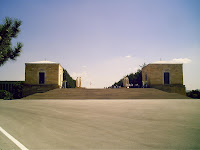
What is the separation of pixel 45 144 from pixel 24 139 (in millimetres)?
852

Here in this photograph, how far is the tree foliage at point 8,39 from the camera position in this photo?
16.4m

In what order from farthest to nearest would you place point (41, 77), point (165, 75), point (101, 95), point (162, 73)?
point (165, 75) → point (162, 73) → point (41, 77) → point (101, 95)

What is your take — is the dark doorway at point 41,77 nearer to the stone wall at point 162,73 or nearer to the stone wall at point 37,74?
the stone wall at point 37,74

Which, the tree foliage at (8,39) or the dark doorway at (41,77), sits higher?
the tree foliage at (8,39)

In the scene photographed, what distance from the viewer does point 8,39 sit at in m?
16.7

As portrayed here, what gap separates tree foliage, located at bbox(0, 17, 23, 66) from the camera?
1636cm

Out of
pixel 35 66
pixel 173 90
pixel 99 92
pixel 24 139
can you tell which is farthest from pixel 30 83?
pixel 24 139

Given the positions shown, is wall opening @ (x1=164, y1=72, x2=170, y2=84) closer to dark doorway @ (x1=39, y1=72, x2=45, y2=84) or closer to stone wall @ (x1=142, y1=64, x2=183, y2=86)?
stone wall @ (x1=142, y1=64, x2=183, y2=86)

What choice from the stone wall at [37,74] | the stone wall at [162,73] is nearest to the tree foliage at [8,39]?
the stone wall at [37,74]

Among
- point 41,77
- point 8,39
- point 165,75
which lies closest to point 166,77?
point 165,75

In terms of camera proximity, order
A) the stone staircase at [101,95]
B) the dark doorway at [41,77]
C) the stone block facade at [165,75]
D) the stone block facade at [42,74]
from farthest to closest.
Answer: the stone block facade at [165,75] < the dark doorway at [41,77] < the stone block facade at [42,74] < the stone staircase at [101,95]

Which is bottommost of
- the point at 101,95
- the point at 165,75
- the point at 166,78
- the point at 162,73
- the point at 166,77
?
the point at 101,95

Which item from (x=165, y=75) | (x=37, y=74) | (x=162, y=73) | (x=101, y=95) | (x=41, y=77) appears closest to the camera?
(x=101, y=95)

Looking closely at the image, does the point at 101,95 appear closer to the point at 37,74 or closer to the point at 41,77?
the point at 41,77
